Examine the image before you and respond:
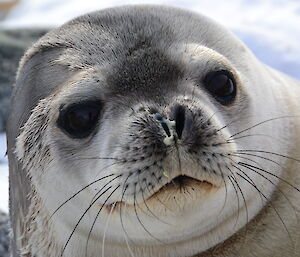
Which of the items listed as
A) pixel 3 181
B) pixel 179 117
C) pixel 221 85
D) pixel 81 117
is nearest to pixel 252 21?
pixel 3 181

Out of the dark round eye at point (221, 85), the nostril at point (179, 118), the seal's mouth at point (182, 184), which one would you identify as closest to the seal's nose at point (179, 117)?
the nostril at point (179, 118)

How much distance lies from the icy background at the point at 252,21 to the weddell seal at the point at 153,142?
2138 mm

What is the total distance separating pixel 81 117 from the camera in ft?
10.0

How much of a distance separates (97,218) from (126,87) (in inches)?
20.7

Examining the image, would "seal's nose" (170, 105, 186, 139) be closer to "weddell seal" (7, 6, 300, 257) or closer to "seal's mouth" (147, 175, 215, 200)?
"weddell seal" (7, 6, 300, 257)

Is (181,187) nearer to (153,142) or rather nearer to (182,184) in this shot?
(182,184)

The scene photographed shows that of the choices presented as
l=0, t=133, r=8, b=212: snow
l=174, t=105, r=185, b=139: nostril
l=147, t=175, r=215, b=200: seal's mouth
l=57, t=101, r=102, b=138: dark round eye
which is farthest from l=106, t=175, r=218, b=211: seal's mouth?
l=0, t=133, r=8, b=212: snow

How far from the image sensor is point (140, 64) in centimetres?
296

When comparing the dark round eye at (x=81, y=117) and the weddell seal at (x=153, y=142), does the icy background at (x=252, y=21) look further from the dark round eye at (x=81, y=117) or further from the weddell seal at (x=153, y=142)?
the dark round eye at (x=81, y=117)

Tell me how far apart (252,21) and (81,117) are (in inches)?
204

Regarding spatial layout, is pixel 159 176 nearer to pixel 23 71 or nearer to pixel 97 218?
pixel 97 218

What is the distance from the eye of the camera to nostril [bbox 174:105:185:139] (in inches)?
103

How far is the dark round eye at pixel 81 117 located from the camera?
3031mm

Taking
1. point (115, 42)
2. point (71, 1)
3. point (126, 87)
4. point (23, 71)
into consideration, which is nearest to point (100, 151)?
point (126, 87)
